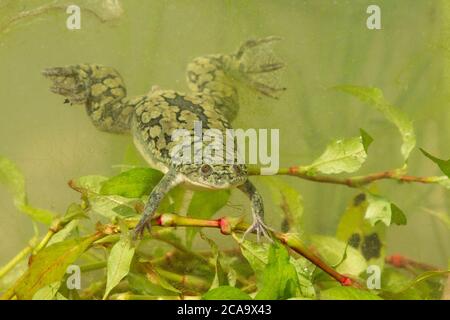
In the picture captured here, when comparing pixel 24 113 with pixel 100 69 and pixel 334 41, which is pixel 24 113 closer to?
pixel 100 69

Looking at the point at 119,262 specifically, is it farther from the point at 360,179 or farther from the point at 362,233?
the point at 362,233

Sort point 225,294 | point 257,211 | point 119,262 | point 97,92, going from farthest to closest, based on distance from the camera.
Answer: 1. point 97,92
2. point 257,211
3. point 119,262
4. point 225,294

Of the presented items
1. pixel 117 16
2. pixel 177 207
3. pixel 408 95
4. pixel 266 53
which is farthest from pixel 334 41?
pixel 177 207

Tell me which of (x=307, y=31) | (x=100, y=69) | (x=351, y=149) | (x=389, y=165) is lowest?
(x=389, y=165)

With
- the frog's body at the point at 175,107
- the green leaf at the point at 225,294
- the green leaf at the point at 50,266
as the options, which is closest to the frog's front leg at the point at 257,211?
the frog's body at the point at 175,107

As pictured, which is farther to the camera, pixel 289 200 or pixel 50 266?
pixel 289 200

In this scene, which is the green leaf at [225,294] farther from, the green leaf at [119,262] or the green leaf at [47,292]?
the green leaf at [47,292]

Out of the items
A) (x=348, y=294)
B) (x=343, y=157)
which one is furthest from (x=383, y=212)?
(x=348, y=294)
